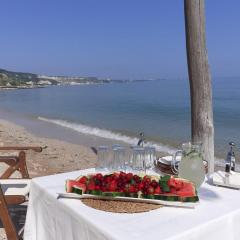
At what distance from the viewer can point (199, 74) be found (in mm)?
3203

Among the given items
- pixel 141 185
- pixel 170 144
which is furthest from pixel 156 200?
pixel 170 144

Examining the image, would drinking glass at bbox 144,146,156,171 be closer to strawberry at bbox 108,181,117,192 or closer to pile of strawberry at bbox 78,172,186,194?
pile of strawberry at bbox 78,172,186,194

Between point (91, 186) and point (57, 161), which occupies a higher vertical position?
point (91, 186)

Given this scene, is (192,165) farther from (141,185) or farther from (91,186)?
(91,186)

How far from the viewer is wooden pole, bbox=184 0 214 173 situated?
10.3 feet

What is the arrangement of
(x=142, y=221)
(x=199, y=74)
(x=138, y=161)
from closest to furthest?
(x=142, y=221) → (x=138, y=161) → (x=199, y=74)

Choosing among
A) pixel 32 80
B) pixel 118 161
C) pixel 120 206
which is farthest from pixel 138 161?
pixel 32 80

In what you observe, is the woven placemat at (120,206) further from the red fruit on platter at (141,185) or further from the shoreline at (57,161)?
the shoreline at (57,161)

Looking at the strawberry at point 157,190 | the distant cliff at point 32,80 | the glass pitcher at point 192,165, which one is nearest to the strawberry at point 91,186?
the strawberry at point 157,190

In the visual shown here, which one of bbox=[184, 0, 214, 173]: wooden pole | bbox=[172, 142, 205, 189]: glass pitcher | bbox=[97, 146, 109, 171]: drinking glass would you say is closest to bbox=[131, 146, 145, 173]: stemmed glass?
bbox=[97, 146, 109, 171]: drinking glass

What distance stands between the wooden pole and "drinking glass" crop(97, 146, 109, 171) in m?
1.16

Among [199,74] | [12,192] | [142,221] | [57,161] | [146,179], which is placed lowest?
[57,161]

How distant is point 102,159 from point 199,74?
127cm

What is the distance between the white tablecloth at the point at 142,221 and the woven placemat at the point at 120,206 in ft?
0.09
